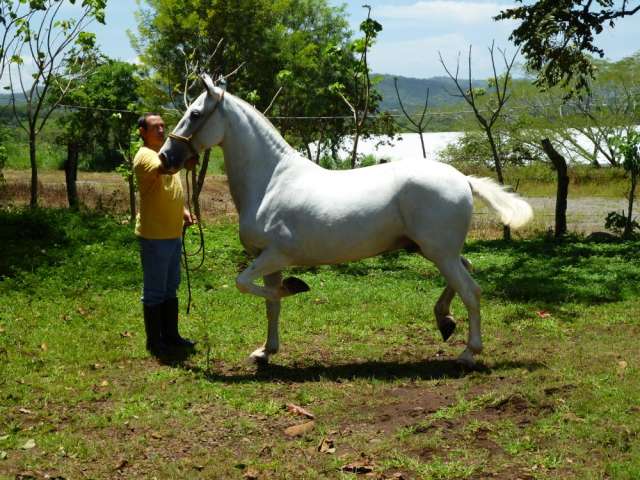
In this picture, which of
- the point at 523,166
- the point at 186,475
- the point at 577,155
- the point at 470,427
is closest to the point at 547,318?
the point at 470,427

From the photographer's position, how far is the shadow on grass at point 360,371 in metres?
6.10

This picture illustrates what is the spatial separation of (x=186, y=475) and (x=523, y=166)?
30.0 m

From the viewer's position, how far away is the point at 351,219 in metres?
6.06

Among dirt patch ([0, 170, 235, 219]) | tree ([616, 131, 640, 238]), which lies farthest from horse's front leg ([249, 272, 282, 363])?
tree ([616, 131, 640, 238])

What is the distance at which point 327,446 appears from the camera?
4621 mm

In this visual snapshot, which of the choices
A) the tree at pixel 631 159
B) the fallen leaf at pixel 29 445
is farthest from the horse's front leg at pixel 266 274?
the tree at pixel 631 159

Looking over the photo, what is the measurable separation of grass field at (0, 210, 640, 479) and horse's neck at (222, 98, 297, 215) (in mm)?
1561

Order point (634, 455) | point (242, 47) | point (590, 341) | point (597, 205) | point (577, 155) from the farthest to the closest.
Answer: point (577, 155), point (242, 47), point (597, 205), point (590, 341), point (634, 455)

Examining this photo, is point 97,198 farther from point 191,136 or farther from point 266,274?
point 266,274

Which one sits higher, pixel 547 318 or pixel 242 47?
pixel 242 47

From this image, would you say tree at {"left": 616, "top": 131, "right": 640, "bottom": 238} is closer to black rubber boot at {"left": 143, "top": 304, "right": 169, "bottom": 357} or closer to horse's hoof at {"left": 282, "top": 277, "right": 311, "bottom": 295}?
horse's hoof at {"left": 282, "top": 277, "right": 311, "bottom": 295}

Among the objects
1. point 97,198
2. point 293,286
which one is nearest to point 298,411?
point 293,286

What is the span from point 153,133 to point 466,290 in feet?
10.1

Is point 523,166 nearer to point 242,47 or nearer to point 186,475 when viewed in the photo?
point 242,47
